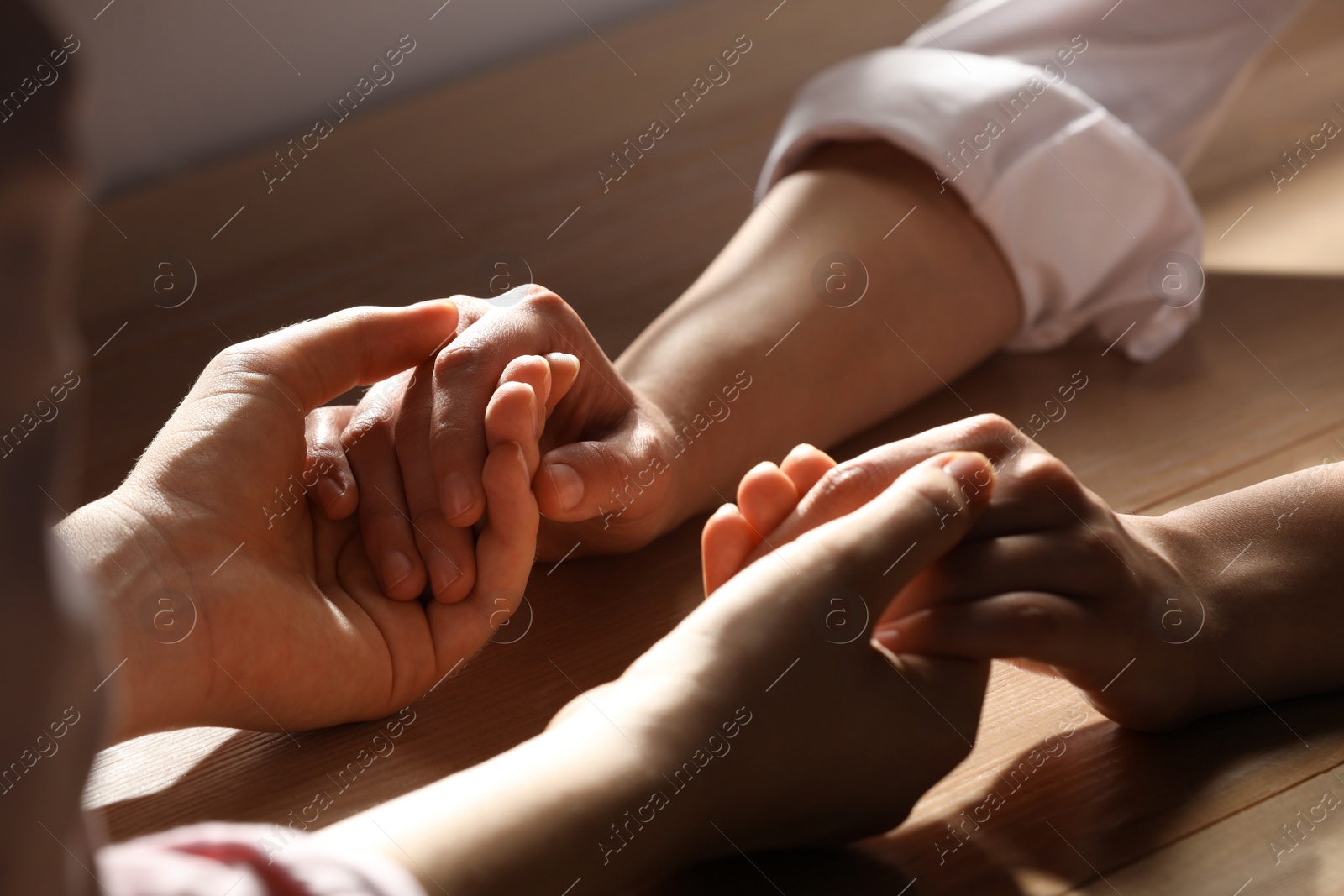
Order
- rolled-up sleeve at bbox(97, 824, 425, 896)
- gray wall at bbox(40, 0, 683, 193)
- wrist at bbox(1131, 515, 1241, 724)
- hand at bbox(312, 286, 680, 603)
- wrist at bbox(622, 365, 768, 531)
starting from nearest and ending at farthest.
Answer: rolled-up sleeve at bbox(97, 824, 425, 896) < wrist at bbox(1131, 515, 1241, 724) < hand at bbox(312, 286, 680, 603) < wrist at bbox(622, 365, 768, 531) < gray wall at bbox(40, 0, 683, 193)

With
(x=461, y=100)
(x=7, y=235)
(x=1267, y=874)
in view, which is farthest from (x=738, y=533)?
(x=461, y=100)

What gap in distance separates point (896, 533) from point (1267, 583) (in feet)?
0.66

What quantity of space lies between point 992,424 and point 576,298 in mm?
582

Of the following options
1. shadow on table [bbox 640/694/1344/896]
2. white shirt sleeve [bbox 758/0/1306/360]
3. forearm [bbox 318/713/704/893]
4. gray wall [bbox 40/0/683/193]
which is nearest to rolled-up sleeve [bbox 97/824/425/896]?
forearm [bbox 318/713/704/893]

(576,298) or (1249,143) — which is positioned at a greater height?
(576,298)

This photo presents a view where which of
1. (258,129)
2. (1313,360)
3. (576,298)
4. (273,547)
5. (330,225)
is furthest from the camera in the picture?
(258,129)

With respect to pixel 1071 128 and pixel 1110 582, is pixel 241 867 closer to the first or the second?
pixel 1110 582

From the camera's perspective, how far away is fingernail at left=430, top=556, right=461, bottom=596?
60cm

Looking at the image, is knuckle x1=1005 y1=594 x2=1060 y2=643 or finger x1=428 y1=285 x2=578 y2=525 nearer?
knuckle x1=1005 y1=594 x2=1060 y2=643

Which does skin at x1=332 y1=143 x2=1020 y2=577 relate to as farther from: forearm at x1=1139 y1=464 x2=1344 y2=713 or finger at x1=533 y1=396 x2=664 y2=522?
forearm at x1=1139 y1=464 x2=1344 y2=713

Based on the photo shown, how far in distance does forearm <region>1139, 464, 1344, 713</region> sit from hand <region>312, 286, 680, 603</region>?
A: 0.29 meters

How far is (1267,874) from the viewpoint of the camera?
1.42ft

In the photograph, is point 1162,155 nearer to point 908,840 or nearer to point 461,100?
point 908,840

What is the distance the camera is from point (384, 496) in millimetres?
622
